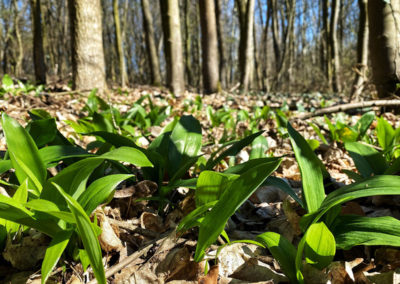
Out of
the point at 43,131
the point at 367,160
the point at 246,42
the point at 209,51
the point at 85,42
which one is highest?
the point at 246,42

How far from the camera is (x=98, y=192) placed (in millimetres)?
915

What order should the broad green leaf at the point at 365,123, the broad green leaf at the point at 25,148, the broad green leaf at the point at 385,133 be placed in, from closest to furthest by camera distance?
the broad green leaf at the point at 25,148 < the broad green leaf at the point at 385,133 < the broad green leaf at the point at 365,123

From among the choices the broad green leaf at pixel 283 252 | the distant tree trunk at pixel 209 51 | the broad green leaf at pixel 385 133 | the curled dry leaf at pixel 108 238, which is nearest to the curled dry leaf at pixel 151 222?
the curled dry leaf at pixel 108 238

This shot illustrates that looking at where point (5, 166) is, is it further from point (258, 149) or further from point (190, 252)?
point (258, 149)

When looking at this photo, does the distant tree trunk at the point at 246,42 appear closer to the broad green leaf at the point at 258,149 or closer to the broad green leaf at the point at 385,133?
the broad green leaf at the point at 385,133

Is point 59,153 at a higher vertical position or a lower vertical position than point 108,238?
higher

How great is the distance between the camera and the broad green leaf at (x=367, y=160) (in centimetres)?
141

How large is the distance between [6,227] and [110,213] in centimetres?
38

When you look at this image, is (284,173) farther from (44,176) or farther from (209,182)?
(44,176)

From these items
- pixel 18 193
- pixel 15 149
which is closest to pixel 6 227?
pixel 18 193

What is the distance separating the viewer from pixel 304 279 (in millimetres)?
912

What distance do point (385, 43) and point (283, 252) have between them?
2.56 meters

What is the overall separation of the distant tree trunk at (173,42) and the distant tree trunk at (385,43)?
425 centimetres

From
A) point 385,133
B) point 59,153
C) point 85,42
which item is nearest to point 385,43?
point 385,133
